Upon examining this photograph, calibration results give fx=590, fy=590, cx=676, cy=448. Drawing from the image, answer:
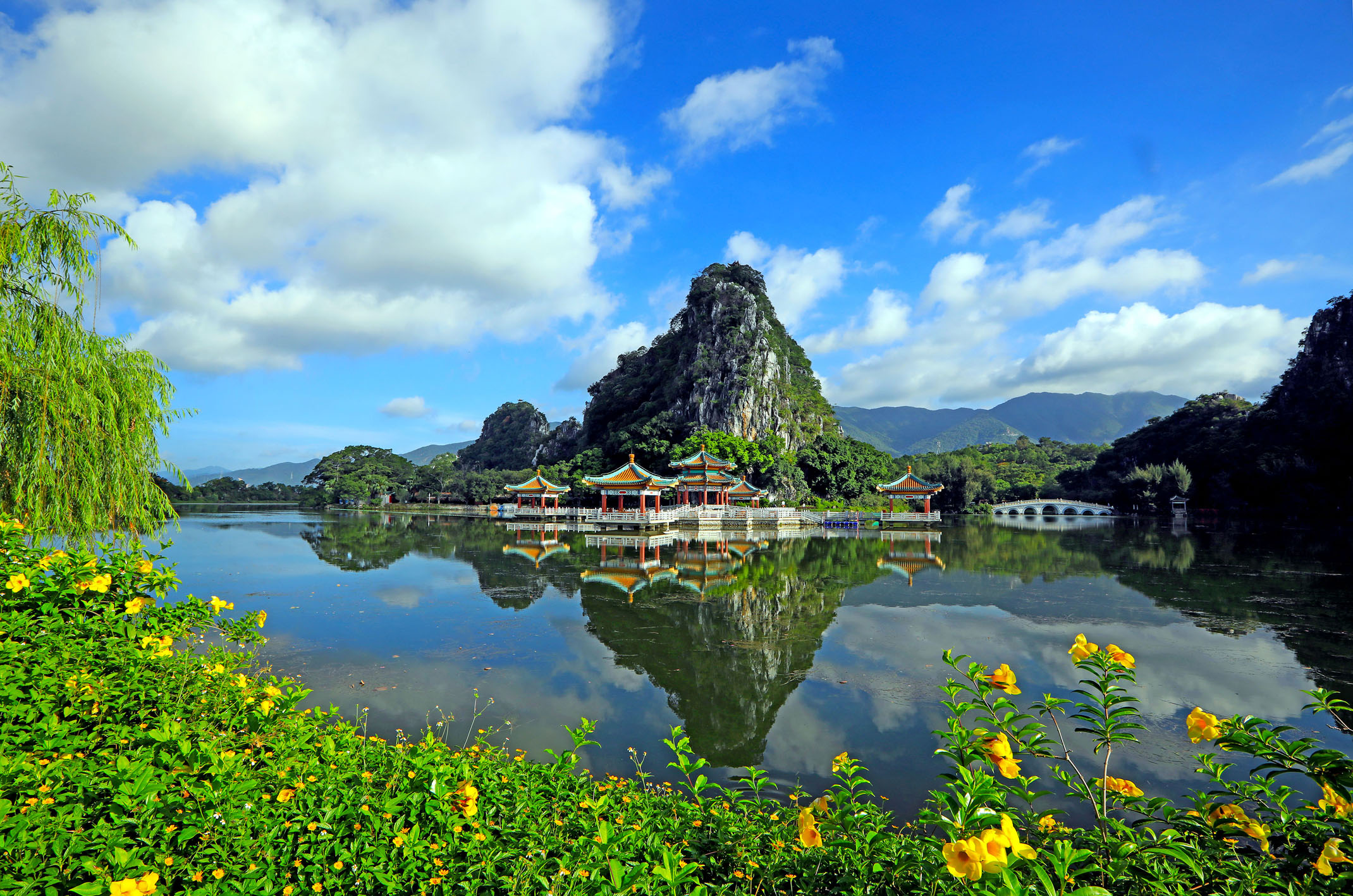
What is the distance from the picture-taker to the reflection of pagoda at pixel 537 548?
19.2m

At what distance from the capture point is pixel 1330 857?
5.19 feet

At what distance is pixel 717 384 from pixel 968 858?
50410mm

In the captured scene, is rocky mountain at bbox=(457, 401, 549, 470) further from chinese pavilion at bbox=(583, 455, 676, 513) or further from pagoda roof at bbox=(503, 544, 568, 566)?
pagoda roof at bbox=(503, 544, 568, 566)

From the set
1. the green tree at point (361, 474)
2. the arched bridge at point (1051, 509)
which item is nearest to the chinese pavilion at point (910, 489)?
the arched bridge at point (1051, 509)

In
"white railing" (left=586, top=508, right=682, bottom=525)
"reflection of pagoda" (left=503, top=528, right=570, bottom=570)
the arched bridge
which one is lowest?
the arched bridge

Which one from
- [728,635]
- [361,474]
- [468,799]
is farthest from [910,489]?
[361,474]

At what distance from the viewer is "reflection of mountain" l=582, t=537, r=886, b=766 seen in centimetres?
582

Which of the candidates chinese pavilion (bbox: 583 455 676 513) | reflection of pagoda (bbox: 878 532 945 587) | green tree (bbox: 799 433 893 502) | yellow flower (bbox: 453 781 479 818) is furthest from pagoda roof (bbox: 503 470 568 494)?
yellow flower (bbox: 453 781 479 818)

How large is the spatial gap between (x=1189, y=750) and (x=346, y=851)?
6.44 metres

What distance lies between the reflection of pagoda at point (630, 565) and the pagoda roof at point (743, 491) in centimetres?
1299

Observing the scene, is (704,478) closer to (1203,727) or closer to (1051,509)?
(1051,509)

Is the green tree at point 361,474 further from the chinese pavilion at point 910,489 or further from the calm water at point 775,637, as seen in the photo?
the chinese pavilion at point 910,489

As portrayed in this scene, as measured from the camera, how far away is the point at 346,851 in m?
1.88

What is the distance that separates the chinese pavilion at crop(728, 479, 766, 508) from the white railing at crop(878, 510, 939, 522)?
7685 mm
